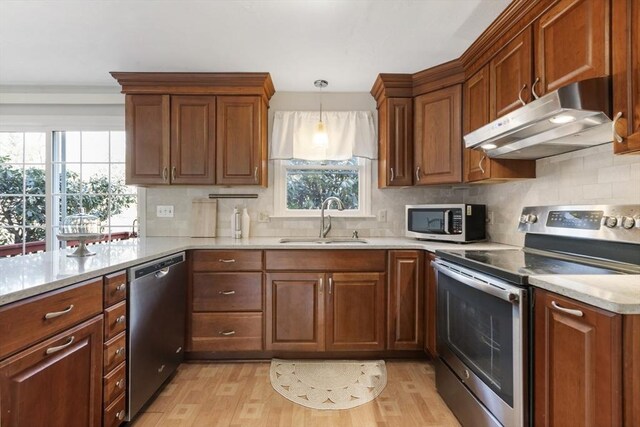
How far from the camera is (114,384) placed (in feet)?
4.81

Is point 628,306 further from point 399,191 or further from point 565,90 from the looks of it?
point 399,191

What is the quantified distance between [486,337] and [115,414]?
1.78 m

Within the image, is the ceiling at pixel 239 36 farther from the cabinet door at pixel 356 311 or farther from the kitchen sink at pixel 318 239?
the cabinet door at pixel 356 311

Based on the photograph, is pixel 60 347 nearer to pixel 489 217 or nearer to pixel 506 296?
pixel 506 296

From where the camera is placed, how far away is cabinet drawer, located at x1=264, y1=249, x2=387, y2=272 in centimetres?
231

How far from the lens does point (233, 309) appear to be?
2.31 m

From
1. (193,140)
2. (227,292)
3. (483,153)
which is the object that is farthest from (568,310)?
(193,140)

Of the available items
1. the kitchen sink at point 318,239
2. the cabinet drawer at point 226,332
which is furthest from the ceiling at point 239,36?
the cabinet drawer at point 226,332

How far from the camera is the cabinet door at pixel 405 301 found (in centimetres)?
230

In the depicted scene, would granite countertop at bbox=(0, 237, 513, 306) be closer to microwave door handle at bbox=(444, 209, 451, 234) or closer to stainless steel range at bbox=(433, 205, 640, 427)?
microwave door handle at bbox=(444, 209, 451, 234)

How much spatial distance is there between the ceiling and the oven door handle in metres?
1.50

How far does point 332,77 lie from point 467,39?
1.05 metres

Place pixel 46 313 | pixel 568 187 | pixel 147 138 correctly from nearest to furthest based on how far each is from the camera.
→ pixel 46 313, pixel 568 187, pixel 147 138

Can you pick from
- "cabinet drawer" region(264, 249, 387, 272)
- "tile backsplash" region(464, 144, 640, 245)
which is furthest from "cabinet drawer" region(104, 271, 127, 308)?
"tile backsplash" region(464, 144, 640, 245)
